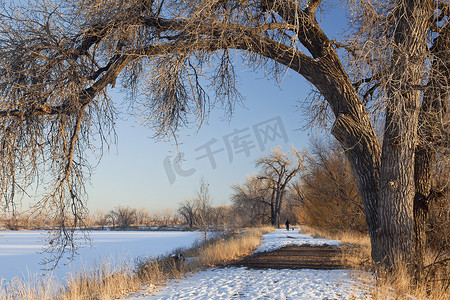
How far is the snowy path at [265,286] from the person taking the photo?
19.1ft

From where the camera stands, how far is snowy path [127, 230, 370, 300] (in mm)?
5817

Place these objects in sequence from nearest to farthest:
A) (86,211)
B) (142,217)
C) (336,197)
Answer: (86,211) → (336,197) → (142,217)

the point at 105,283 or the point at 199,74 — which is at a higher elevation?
the point at 199,74

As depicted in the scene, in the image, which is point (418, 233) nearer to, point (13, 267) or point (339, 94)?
point (339, 94)

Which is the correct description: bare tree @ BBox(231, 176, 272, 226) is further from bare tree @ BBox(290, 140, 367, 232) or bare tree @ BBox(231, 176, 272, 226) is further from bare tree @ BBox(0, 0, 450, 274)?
bare tree @ BBox(0, 0, 450, 274)

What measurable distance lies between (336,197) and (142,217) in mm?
81551

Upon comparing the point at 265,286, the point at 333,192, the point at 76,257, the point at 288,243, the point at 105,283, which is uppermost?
the point at 333,192

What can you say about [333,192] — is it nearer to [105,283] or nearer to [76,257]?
[105,283]

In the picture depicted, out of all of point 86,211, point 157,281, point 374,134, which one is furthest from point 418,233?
point 86,211

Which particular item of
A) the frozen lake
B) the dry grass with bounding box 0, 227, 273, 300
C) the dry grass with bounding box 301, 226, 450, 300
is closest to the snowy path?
the dry grass with bounding box 301, 226, 450, 300

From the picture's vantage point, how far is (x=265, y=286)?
260 inches

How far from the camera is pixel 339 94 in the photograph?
6516mm

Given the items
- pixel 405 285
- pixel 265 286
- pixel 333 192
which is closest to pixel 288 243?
pixel 333 192

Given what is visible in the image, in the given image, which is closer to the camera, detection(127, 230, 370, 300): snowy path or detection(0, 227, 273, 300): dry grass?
detection(127, 230, 370, 300): snowy path
